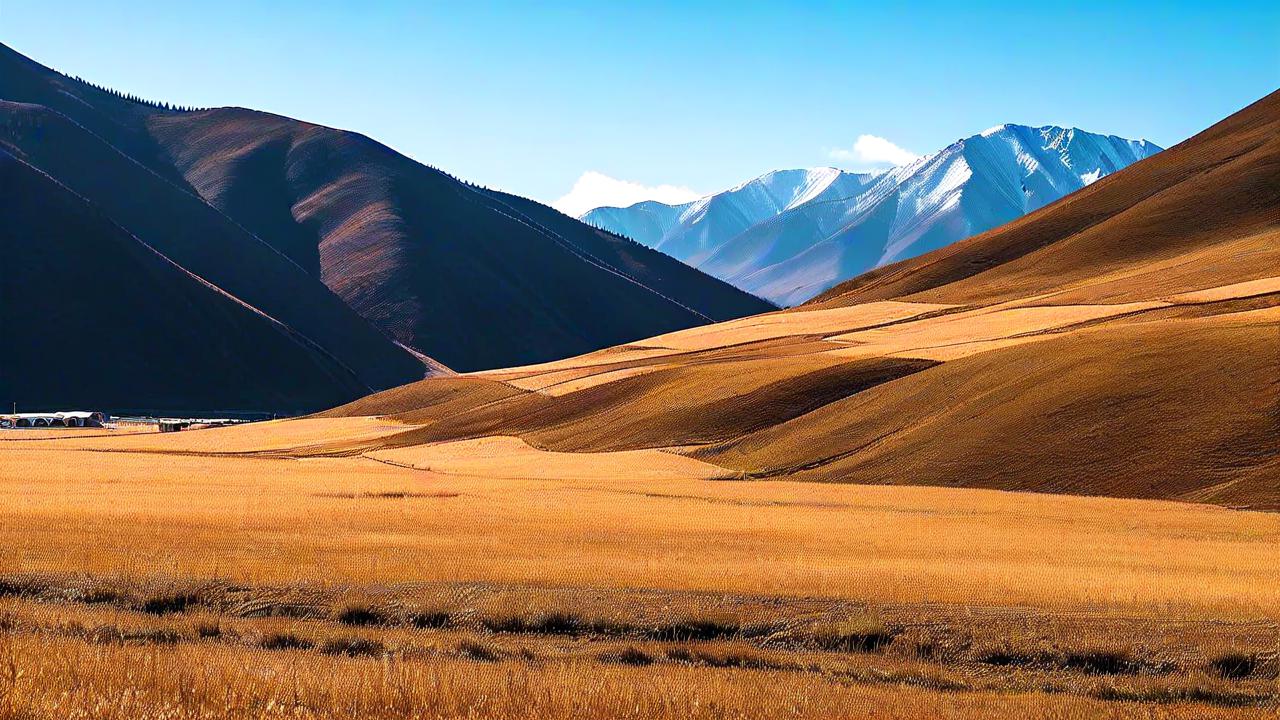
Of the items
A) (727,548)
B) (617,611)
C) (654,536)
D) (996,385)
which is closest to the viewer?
(617,611)

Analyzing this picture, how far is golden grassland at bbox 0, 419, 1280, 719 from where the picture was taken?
16.4 metres

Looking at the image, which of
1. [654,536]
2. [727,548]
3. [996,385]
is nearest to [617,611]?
[727,548]

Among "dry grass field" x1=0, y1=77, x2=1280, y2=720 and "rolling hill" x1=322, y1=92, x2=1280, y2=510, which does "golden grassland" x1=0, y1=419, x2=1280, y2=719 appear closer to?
"dry grass field" x1=0, y1=77, x2=1280, y2=720

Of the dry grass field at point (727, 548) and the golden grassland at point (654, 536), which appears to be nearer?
the dry grass field at point (727, 548)

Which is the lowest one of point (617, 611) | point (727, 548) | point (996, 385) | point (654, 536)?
point (727, 548)

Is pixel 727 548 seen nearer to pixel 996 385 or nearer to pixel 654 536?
pixel 654 536

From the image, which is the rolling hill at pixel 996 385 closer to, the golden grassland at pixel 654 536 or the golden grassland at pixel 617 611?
the golden grassland at pixel 654 536

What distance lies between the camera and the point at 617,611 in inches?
936

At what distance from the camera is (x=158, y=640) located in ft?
66.1

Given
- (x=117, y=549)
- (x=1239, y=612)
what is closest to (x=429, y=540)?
(x=117, y=549)

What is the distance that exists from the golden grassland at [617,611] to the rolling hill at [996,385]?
11868mm

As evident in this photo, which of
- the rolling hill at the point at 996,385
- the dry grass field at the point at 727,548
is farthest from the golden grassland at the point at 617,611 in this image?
the rolling hill at the point at 996,385

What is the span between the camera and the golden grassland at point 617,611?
16.4 metres

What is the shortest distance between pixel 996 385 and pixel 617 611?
5093 centimetres
